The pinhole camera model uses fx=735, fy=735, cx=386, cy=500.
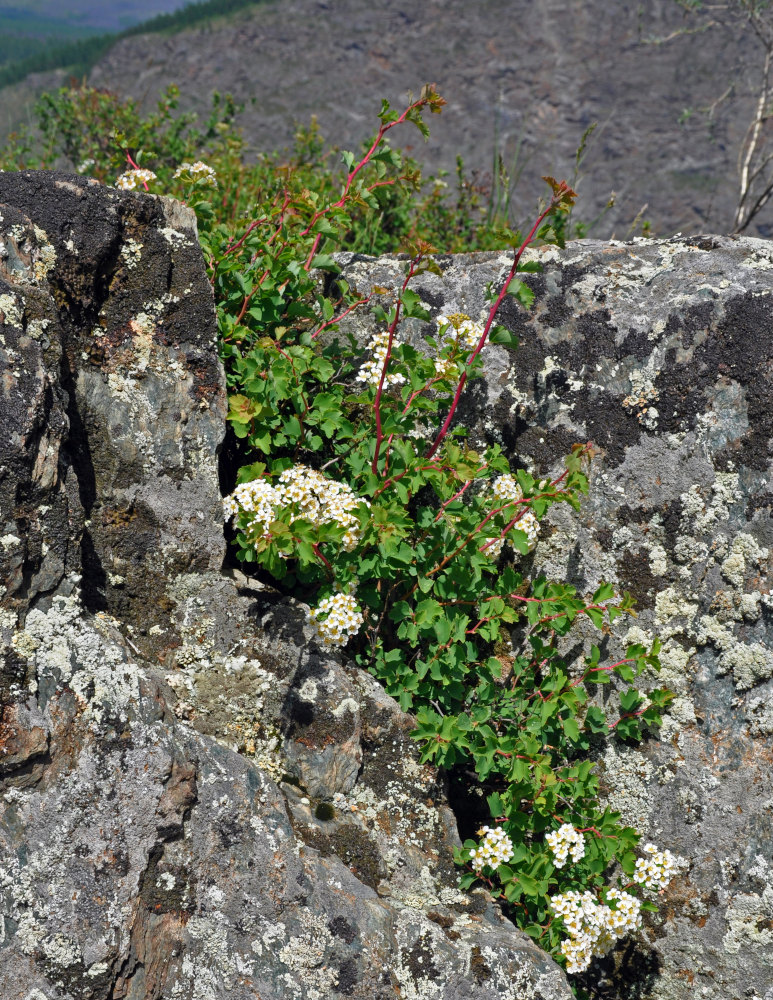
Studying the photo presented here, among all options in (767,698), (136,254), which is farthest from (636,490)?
(136,254)

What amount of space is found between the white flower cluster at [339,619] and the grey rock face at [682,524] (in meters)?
1.18

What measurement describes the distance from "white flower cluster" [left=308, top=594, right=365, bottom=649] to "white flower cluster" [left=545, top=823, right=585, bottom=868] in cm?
121

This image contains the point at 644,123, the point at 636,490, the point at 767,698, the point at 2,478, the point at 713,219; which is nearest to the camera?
the point at 2,478

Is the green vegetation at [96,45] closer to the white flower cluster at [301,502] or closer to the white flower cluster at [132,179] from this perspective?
the white flower cluster at [132,179]

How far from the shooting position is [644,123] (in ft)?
112

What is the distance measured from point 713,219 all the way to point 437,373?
29416 millimetres

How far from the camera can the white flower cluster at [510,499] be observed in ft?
11.3

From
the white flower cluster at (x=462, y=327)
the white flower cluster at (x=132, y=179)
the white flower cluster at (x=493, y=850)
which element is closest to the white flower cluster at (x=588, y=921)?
the white flower cluster at (x=493, y=850)

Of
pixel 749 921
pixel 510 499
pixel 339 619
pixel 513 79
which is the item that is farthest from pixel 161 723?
pixel 513 79

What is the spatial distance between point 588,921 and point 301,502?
209 cm

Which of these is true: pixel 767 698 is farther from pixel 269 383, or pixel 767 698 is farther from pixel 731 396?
pixel 269 383

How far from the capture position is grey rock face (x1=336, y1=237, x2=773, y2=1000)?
3346 millimetres

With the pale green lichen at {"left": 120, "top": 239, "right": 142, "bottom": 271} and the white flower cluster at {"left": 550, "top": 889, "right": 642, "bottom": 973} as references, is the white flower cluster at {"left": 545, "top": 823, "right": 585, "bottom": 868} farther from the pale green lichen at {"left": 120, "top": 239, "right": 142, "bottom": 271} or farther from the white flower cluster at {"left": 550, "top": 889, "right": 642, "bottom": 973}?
the pale green lichen at {"left": 120, "top": 239, "right": 142, "bottom": 271}

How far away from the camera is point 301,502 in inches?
123
